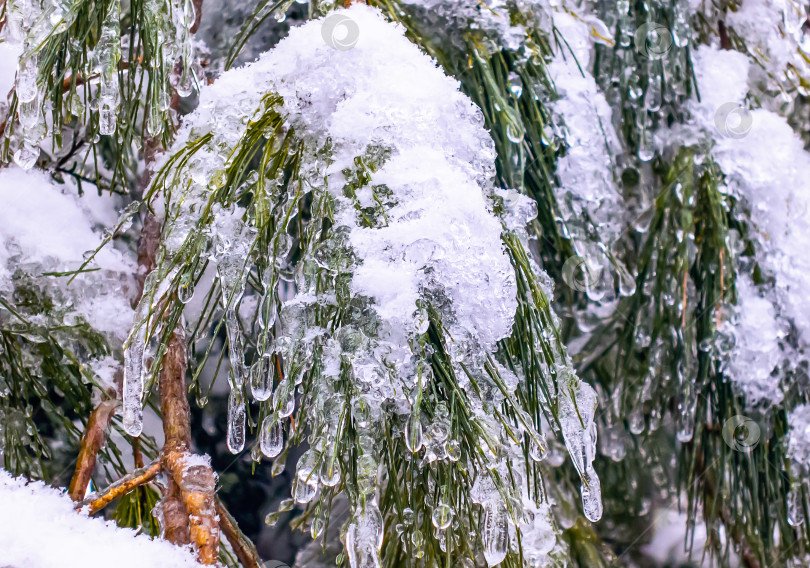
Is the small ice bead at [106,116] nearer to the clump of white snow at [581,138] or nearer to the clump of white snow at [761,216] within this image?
the clump of white snow at [581,138]

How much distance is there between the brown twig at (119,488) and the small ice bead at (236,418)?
10 centimetres

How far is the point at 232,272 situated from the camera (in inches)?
21.8

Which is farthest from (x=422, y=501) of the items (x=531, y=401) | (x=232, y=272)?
(x=232, y=272)

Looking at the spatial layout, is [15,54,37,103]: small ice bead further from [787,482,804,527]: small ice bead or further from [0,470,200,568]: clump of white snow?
[787,482,804,527]: small ice bead

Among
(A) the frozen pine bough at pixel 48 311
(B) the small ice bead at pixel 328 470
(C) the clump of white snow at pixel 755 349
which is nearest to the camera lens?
(B) the small ice bead at pixel 328 470

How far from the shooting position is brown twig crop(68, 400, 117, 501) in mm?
631

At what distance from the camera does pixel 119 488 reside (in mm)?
587

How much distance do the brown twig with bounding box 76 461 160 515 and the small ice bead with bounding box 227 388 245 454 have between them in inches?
3.8

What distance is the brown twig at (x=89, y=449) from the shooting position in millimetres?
631

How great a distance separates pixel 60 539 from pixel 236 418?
15 cm
